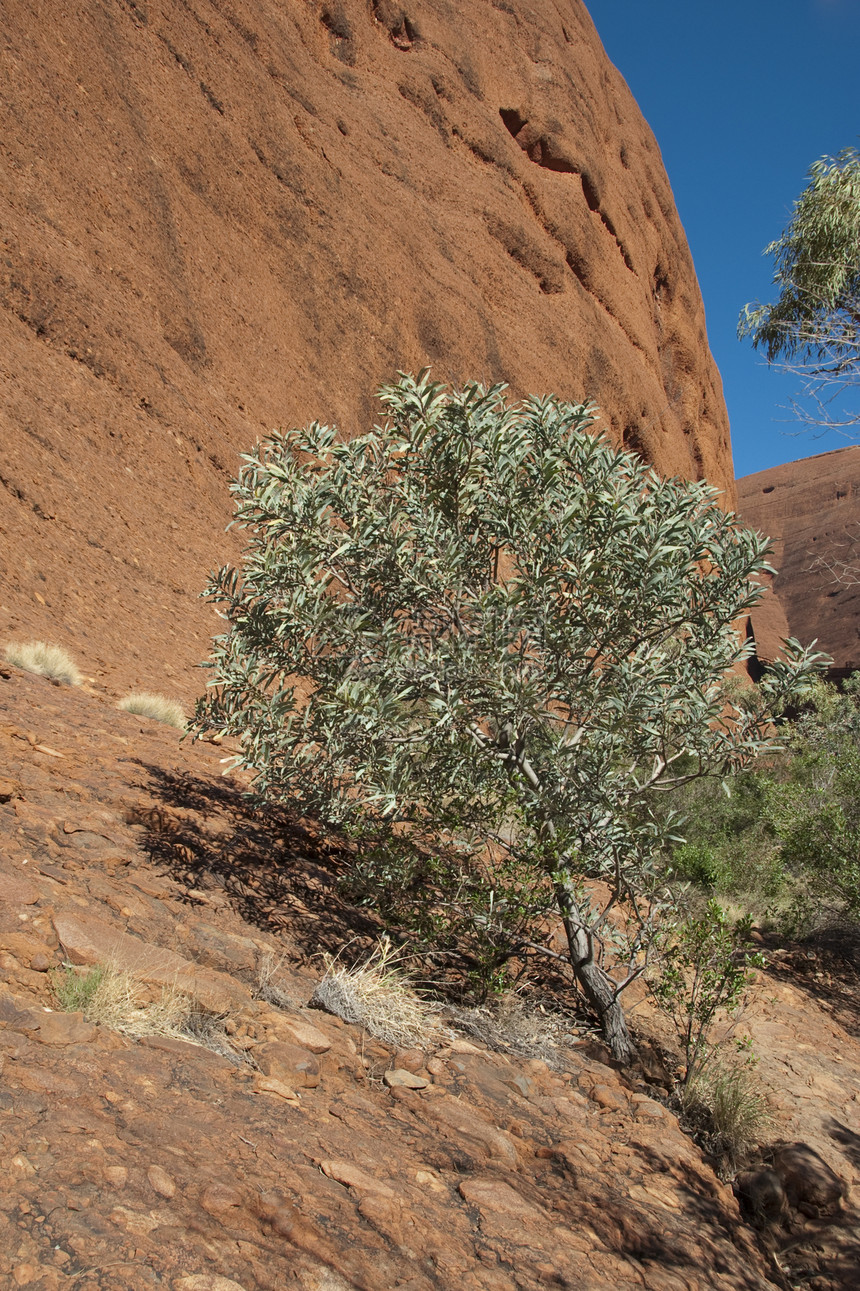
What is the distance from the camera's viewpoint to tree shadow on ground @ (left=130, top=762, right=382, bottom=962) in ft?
14.7

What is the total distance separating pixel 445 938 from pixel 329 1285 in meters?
2.80

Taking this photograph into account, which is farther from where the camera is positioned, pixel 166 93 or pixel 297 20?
pixel 297 20

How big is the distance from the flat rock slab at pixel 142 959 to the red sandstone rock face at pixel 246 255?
4.61m

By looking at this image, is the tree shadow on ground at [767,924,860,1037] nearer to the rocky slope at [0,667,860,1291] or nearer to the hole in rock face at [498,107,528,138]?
the rocky slope at [0,667,860,1291]

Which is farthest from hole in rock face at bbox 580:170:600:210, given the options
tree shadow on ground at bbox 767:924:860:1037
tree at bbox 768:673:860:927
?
tree shadow on ground at bbox 767:924:860:1037

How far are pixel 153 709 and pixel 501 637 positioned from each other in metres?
3.77

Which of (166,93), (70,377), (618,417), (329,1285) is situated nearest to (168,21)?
(166,93)

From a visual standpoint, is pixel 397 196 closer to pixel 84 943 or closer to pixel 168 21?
pixel 168 21

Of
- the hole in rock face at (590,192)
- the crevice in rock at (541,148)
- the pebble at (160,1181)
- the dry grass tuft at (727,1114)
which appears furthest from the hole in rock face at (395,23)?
the pebble at (160,1181)

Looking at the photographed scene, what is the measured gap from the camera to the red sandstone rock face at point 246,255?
9781mm

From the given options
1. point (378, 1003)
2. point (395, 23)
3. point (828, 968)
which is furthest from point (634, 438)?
point (378, 1003)

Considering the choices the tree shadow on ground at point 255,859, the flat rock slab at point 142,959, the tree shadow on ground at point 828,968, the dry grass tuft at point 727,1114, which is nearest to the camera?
the flat rock slab at point 142,959

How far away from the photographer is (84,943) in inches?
124

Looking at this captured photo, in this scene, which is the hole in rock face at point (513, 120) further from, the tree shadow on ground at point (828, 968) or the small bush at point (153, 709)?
the tree shadow on ground at point (828, 968)
